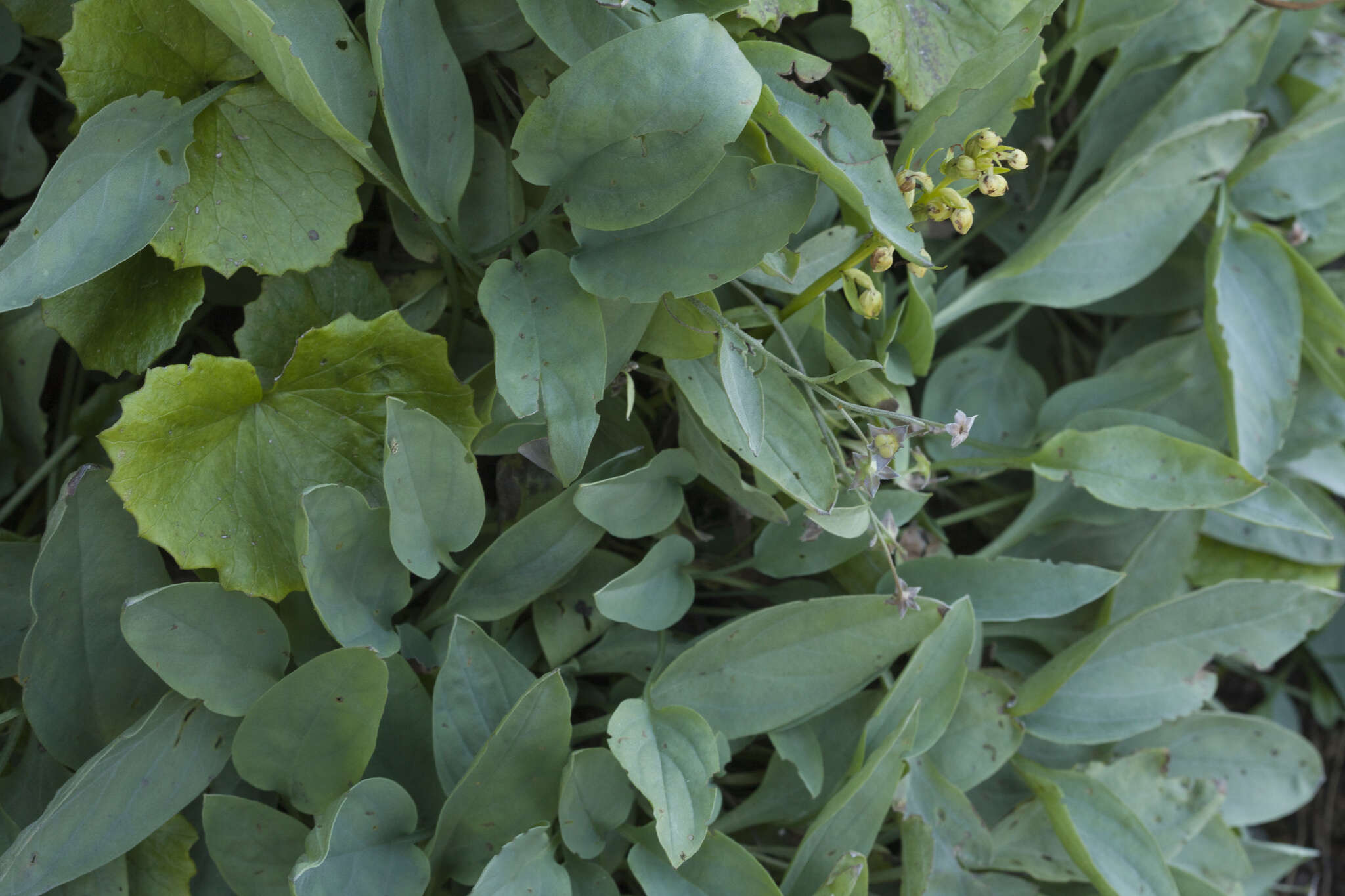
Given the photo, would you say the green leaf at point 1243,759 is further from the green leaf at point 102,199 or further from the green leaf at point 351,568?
the green leaf at point 102,199

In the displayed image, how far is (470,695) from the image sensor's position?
1.74 feet

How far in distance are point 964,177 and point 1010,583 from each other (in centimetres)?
30

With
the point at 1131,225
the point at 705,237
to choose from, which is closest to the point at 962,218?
the point at 705,237

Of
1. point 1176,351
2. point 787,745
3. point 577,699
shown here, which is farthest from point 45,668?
point 1176,351

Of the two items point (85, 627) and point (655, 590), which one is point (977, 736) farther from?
point (85, 627)

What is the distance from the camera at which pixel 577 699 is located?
0.62 m

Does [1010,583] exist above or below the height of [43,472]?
below

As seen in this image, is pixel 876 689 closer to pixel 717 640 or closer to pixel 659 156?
pixel 717 640

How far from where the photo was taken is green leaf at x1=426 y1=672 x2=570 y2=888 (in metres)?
0.51

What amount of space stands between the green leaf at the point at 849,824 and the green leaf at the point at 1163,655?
16 centimetres

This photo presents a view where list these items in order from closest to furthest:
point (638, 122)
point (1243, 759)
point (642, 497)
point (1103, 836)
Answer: point (638, 122) < point (642, 497) < point (1103, 836) < point (1243, 759)

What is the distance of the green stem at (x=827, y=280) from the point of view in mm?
502

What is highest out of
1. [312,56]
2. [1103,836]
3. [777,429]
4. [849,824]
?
[312,56]

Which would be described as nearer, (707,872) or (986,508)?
(707,872)
